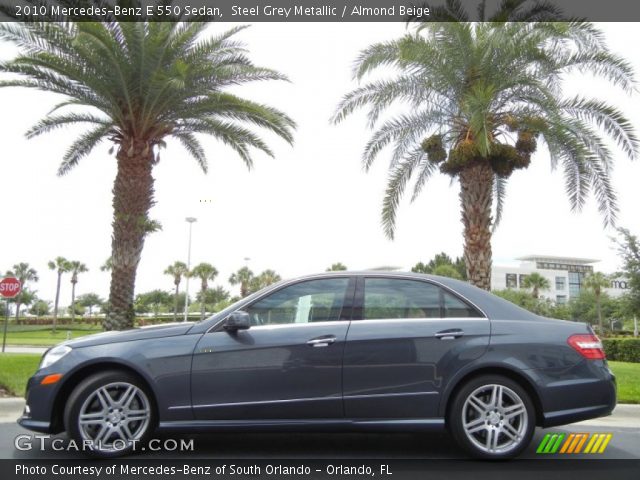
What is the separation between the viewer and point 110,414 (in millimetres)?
4520

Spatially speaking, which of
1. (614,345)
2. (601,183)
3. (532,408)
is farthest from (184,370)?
(614,345)

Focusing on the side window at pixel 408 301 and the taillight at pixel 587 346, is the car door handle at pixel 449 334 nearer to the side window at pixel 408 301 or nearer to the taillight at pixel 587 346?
the side window at pixel 408 301

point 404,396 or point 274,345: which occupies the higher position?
point 274,345

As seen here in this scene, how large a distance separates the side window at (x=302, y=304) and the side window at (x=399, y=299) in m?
0.24

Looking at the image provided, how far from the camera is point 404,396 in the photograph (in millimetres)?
4539

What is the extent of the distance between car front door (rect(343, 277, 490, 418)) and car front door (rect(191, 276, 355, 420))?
0.13 m

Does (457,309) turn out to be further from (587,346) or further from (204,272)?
(204,272)

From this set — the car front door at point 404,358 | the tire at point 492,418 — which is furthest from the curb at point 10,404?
the tire at point 492,418

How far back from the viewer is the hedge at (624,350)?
94.9 feet

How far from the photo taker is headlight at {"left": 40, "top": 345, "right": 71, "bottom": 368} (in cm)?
468

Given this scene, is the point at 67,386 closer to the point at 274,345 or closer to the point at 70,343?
the point at 70,343

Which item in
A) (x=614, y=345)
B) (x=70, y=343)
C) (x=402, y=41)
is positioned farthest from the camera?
(x=614, y=345)

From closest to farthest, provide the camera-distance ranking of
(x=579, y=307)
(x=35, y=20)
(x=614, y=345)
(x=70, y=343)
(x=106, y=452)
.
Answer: (x=106, y=452), (x=70, y=343), (x=35, y=20), (x=614, y=345), (x=579, y=307)

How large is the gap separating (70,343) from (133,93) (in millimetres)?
9433
